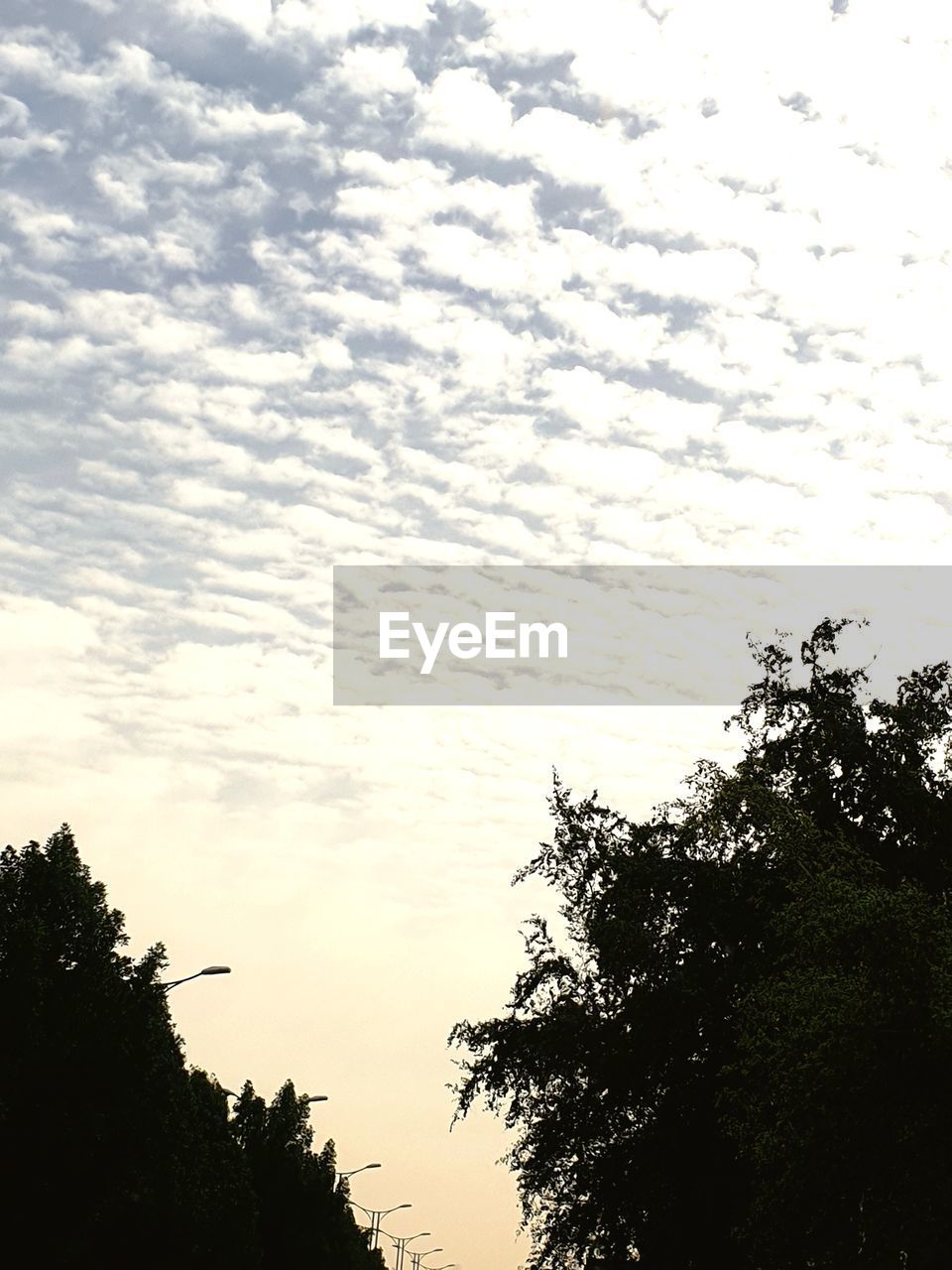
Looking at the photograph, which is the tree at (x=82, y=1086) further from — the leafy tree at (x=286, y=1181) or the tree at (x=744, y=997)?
the leafy tree at (x=286, y=1181)

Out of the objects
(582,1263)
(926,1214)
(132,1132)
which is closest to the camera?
(926,1214)

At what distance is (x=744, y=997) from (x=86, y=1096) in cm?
2083

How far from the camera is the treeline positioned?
42125mm

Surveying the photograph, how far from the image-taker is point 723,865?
3850 centimetres

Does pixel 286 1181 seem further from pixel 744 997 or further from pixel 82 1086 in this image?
pixel 744 997

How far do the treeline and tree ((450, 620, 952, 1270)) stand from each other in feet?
36.6

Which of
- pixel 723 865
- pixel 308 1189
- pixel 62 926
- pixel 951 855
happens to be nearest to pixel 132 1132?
pixel 62 926

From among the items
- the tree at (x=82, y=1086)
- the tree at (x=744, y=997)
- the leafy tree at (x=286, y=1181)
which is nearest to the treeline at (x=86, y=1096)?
the tree at (x=82, y=1086)

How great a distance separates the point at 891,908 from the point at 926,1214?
4.78m

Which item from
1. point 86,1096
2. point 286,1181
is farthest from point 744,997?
point 286,1181

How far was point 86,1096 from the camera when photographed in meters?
43.8

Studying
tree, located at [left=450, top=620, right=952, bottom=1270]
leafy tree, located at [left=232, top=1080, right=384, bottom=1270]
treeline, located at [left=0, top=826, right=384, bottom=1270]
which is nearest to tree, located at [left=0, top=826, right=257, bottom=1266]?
treeline, located at [left=0, top=826, right=384, bottom=1270]

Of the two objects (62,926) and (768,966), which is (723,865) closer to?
(768,966)

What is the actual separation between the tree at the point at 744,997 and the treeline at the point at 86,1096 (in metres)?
11.2
